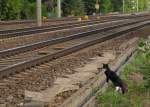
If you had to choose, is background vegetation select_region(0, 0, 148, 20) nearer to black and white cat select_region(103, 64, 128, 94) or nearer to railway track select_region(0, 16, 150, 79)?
railway track select_region(0, 16, 150, 79)

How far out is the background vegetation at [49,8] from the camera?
55281 mm

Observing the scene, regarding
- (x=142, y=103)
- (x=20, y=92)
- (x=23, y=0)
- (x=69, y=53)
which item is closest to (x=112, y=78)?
(x=142, y=103)

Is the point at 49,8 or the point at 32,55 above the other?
the point at 32,55

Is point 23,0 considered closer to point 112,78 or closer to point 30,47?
point 30,47

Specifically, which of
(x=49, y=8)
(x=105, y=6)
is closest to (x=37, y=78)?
(x=49, y=8)

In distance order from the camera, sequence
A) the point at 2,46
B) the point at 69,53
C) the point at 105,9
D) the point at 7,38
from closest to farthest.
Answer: the point at 69,53
the point at 2,46
the point at 7,38
the point at 105,9

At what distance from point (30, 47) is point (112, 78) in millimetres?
9069

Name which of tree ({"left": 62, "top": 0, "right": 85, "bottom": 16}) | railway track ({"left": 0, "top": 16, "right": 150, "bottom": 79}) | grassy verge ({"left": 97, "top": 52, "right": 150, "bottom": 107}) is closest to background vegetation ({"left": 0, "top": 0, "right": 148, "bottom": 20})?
tree ({"left": 62, "top": 0, "right": 85, "bottom": 16})

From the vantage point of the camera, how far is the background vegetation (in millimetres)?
55281

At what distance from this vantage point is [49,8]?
7631 centimetres

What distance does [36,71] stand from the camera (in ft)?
42.7

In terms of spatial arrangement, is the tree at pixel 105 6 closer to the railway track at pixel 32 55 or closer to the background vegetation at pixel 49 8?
the background vegetation at pixel 49 8

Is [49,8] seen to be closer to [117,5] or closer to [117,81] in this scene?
[117,5]

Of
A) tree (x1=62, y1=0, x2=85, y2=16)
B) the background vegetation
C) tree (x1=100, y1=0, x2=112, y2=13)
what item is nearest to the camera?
the background vegetation
